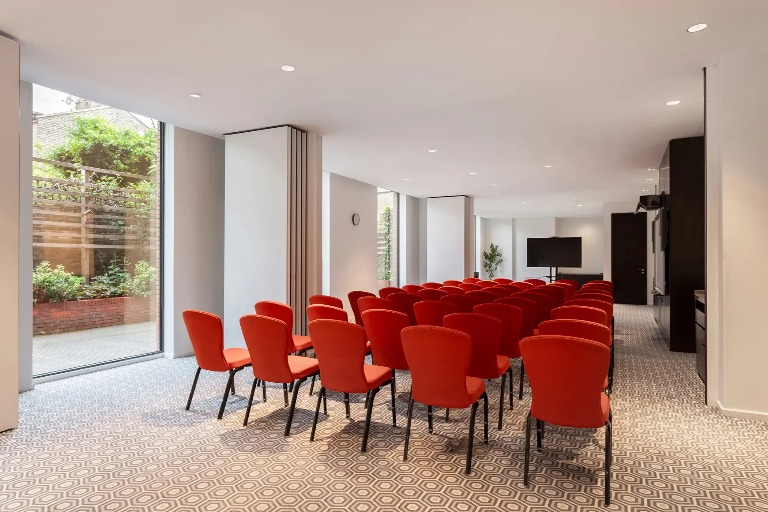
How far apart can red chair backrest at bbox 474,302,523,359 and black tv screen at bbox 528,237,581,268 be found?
14.1 m

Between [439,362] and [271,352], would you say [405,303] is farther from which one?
[439,362]

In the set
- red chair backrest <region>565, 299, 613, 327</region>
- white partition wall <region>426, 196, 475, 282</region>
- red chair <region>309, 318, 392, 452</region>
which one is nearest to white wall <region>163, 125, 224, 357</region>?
red chair <region>309, 318, 392, 452</region>

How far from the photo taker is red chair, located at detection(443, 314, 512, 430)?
150 inches

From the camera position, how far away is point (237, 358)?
173 inches

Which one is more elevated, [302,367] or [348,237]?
[348,237]

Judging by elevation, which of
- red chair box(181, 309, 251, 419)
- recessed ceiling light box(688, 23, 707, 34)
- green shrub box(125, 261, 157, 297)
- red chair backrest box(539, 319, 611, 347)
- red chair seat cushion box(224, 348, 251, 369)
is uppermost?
recessed ceiling light box(688, 23, 707, 34)

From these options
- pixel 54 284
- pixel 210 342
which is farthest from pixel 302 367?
pixel 54 284

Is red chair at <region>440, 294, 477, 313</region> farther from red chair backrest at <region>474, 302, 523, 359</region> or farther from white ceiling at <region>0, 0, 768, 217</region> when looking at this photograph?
white ceiling at <region>0, 0, 768, 217</region>

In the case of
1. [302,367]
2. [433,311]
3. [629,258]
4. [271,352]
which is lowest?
[302,367]

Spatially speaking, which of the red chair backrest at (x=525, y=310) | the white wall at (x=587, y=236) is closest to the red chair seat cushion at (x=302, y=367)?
the red chair backrest at (x=525, y=310)

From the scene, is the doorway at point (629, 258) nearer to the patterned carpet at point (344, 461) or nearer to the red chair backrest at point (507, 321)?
the patterned carpet at point (344, 461)

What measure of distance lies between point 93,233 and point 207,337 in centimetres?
314

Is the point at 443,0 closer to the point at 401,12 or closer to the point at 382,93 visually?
the point at 401,12

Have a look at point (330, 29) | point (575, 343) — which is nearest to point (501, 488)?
point (575, 343)
